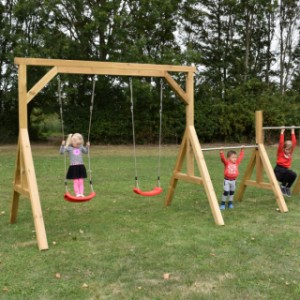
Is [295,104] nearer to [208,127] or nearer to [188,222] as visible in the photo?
[208,127]

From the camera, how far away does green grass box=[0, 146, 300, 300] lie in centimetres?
421

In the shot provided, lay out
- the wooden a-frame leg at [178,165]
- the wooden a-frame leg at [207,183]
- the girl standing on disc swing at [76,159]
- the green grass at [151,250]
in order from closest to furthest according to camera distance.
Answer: the green grass at [151,250] < the wooden a-frame leg at [207,183] < the girl standing on disc swing at [76,159] < the wooden a-frame leg at [178,165]

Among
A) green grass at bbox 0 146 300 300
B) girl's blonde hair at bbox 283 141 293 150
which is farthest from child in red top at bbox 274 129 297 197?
green grass at bbox 0 146 300 300

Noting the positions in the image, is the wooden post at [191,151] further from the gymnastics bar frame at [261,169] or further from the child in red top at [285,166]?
the child in red top at [285,166]

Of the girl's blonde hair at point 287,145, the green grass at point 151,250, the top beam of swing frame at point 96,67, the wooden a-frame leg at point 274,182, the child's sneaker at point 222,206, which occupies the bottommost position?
the green grass at point 151,250

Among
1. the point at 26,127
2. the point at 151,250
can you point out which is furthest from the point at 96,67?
the point at 151,250

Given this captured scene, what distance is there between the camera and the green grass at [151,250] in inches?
166

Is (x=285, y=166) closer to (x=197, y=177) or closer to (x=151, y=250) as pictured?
(x=197, y=177)

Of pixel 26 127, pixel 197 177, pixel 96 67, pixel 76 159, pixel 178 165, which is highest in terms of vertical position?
pixel 96 67

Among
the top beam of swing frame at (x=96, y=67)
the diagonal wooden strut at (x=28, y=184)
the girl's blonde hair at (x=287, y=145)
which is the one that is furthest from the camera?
the girl's blonde hair at (x=287, y=145)

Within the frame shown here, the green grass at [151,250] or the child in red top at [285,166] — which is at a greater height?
the child in red top at [285,166]

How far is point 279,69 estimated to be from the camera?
93.8ft

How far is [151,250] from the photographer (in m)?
5.39

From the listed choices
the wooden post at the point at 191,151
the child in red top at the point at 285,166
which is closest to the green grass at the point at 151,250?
the child in red top at the point at 285,166
